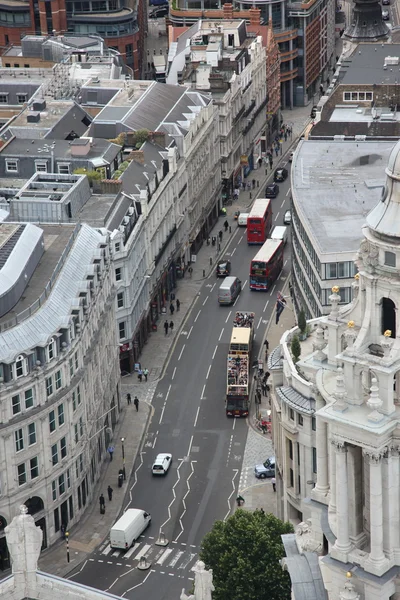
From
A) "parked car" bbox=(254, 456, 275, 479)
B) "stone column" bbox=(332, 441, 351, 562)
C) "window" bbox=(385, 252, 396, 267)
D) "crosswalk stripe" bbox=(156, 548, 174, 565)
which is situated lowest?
"crosswalk stripe" bbox=(156, 548, 174, 565)

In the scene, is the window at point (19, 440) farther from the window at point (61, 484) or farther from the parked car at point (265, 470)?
the parked car at point (265, 470)

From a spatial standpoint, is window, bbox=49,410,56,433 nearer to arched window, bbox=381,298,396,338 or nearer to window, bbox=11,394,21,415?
window, bbox=11,394,21,415

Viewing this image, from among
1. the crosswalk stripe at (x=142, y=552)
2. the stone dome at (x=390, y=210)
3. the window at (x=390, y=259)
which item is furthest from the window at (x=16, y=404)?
the window at (x=390, y=259)

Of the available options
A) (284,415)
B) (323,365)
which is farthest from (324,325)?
(284,415)

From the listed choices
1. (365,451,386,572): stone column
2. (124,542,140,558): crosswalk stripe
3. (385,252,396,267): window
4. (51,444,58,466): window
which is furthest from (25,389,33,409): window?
(385,252,396,267): window

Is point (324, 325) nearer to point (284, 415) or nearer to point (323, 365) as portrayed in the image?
point (323, 365)
